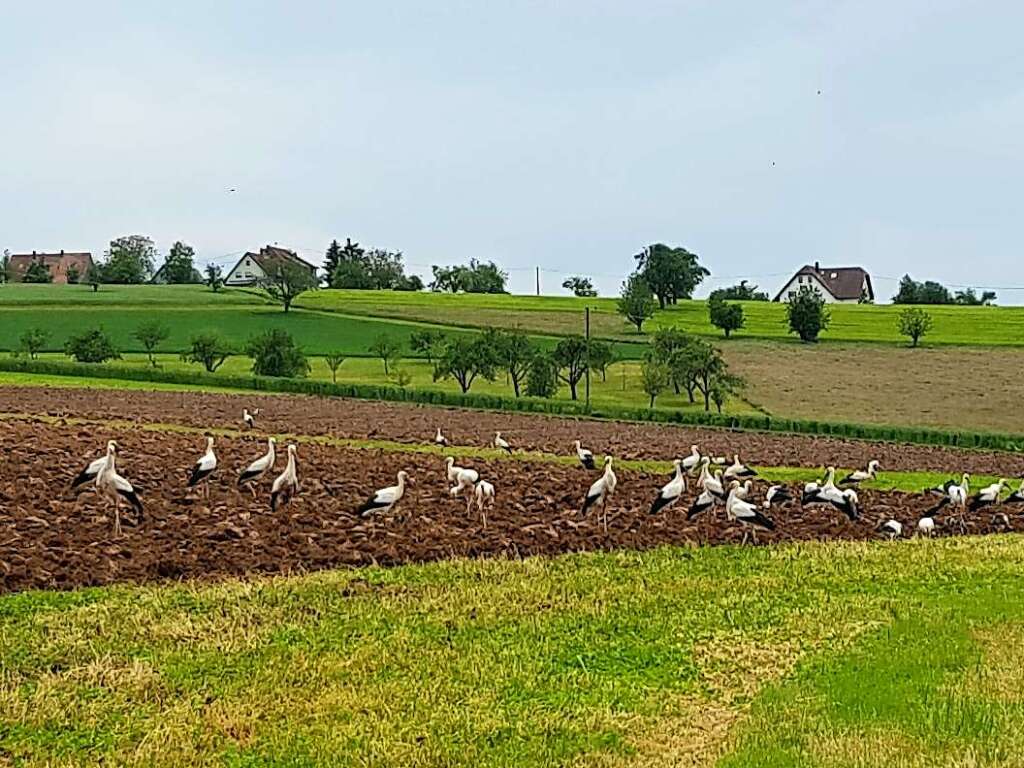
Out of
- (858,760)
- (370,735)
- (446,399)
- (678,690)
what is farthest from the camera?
(446,399)

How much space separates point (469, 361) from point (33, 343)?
3778cm

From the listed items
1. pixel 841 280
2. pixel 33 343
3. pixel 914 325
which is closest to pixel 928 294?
pixel 841 280

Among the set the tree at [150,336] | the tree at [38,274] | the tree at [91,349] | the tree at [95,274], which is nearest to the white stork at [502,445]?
the tree at [91,349]

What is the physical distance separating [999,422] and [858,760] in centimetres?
6121

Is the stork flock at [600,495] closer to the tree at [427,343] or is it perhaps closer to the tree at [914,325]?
the tree at [427,343]

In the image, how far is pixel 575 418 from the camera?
58719mm

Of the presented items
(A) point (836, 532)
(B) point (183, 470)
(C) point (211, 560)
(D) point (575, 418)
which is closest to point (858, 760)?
(C) point (211, 560)

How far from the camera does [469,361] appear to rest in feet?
245

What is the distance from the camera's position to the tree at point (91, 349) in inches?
3268

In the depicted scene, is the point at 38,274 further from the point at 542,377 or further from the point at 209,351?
the point at 542,377

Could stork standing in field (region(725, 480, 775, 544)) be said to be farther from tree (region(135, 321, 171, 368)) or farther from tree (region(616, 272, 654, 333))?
tree (region(616, 272, 654, 333))

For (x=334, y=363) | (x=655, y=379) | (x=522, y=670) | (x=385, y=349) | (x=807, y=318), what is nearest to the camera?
(x=522, y=670)

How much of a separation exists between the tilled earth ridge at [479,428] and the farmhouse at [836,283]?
126m

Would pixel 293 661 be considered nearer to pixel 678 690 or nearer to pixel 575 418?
pixel 678 690
